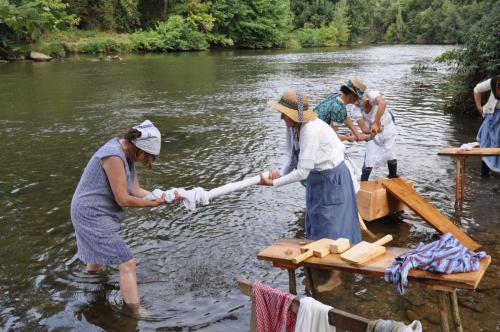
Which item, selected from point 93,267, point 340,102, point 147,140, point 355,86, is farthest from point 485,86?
point 93,267

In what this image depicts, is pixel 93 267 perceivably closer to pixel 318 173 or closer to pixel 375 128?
pixel 318 173

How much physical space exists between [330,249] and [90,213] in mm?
2155

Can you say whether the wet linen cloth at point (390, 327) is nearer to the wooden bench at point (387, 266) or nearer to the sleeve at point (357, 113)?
the wooden bench at point (387, 266)

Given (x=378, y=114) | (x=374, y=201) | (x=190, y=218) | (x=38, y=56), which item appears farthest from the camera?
(x=38, y=56)

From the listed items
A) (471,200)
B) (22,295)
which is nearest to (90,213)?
(22,295)

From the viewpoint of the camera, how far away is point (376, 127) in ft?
25.1

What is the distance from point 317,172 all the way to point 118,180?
1.91 metres

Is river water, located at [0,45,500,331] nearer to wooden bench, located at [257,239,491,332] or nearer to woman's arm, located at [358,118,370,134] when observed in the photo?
wooden bench, located at [257,239,491,332]

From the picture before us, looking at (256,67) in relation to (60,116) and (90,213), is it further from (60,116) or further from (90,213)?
(90,213)

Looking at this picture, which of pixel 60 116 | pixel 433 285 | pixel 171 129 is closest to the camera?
pixel 433 285

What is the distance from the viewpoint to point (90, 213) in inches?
179

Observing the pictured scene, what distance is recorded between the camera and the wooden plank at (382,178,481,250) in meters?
5.93

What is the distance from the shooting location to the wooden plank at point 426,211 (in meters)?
5.93

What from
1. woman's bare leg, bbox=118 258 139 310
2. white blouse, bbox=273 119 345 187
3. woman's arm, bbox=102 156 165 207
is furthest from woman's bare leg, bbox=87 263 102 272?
white blouse, bbox=273 119 345 187
